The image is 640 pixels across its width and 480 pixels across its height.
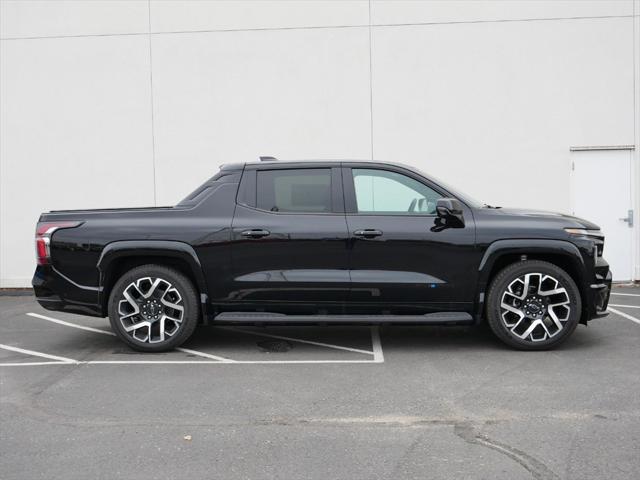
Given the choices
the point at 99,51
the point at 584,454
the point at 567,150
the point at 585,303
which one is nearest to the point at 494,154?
the point at 567,150

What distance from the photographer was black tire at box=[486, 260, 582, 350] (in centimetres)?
595

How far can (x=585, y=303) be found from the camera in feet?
19.8

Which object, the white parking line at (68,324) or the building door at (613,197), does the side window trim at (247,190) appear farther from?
the building door at (613,197)

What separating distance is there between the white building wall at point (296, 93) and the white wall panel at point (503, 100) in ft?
0.08

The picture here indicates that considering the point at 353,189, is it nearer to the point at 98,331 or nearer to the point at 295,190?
the point at 295,190

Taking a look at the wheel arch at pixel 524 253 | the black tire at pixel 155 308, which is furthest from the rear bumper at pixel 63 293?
the wheel arch at pixel 524 253

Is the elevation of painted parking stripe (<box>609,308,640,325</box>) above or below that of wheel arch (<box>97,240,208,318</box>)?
below

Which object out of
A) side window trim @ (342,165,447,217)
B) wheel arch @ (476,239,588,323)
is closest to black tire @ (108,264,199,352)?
side window trim @ (342,165,447,217)

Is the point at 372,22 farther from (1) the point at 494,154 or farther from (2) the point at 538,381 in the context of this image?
(2) the point at 538,381

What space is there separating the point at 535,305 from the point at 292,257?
7.45 ft

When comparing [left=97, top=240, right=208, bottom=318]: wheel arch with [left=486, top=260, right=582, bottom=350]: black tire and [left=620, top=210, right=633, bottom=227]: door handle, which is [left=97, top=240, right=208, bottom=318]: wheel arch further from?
[left=620, top=210, right=633, bottom=227]: door handle

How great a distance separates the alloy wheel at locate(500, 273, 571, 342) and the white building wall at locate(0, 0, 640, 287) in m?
5.16

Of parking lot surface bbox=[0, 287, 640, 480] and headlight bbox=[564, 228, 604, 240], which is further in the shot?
headlight bbox=[564, 228, 604, 240]

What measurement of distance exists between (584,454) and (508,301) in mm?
2491
